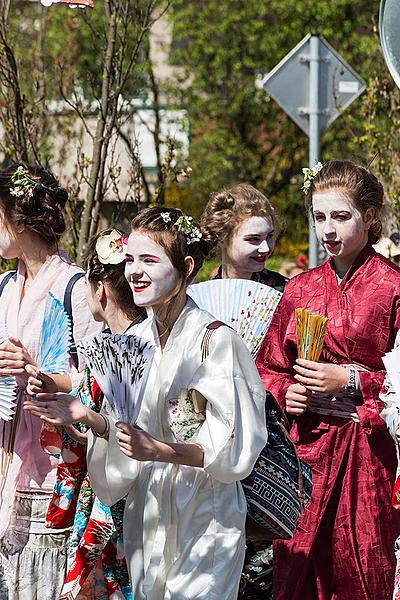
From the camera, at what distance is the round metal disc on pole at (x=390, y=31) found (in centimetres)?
544

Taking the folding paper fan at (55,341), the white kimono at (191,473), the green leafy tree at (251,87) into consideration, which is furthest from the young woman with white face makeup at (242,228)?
the green leafy tree at (251,87)

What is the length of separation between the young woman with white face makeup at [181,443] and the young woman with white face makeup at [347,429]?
86cm

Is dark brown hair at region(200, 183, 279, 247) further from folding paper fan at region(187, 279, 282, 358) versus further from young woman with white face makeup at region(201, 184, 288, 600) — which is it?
folding paper fan at region(187, 279, 282, 358)

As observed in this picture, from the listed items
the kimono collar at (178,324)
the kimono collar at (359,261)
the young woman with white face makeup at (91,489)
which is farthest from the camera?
the kimono collar at (359,261)

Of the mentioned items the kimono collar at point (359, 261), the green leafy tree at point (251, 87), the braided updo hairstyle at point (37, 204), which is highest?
the braided updo hairstyle at point (37, 204)

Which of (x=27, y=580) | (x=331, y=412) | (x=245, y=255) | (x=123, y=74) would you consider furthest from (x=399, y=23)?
(x=27, y=580)

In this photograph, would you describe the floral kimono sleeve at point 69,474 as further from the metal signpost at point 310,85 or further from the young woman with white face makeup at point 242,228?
the metal signpost at point 310,85

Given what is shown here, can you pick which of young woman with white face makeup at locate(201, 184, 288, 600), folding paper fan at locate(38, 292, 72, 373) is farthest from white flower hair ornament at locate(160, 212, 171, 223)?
young woman with white face makeup at locate(201, 184, 288, 600)

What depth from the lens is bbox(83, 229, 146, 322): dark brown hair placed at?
4668 mm

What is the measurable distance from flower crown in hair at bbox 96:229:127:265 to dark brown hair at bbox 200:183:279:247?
1172 millimetres

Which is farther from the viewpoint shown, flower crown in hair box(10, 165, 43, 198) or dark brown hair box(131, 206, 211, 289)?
flower crown in hair box(10, 165, 43, 198)

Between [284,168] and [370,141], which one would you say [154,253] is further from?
[284,168]

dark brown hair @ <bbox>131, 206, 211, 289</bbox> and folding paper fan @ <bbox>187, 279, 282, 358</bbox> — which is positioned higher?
dark brown hair @ <bbox>131, 206, 211, 289</bbox>

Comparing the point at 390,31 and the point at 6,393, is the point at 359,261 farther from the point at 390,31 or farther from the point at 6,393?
the point at 6,393
